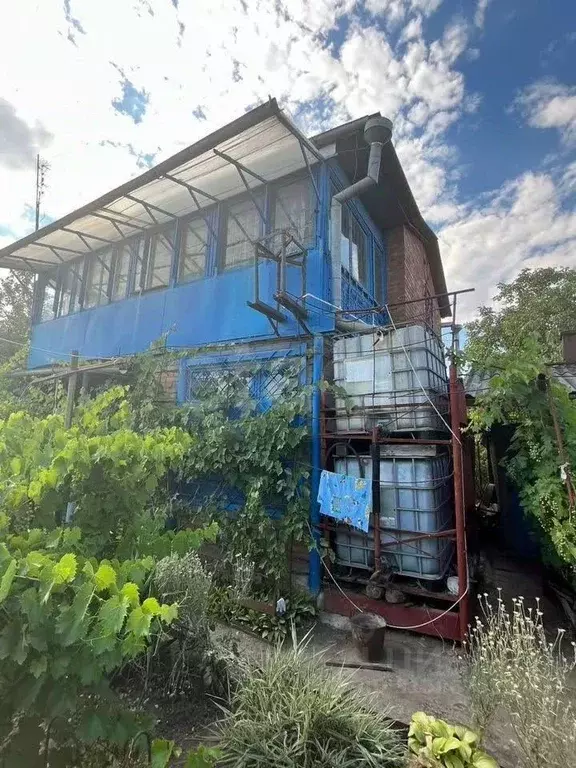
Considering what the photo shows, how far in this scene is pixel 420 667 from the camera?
387cm

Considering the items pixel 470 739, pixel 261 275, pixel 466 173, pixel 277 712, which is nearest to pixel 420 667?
pixel 470 739

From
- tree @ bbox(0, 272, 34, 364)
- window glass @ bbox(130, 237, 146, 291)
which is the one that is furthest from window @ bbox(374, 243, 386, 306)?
tree @ bbox(0, 272, 34, 364)

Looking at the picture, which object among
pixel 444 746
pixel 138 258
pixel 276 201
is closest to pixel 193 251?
pixel 138 258

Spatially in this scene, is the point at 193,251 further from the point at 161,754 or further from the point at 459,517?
the point at 161,754

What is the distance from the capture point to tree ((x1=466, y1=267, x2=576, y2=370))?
12.3 m

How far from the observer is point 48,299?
36.8 feet

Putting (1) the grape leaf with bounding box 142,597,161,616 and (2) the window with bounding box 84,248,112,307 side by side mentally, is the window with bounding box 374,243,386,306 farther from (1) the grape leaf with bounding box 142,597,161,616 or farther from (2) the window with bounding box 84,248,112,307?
(1) the grape leaf with bounding box 142,597,161,616

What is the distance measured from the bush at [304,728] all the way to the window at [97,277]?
9.20 metres

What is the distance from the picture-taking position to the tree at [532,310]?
1228 centimetres

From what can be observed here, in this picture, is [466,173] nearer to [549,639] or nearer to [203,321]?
[203,321]

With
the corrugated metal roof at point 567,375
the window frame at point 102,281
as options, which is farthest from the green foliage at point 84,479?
the window frame at point 102,281

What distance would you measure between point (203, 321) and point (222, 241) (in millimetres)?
1698

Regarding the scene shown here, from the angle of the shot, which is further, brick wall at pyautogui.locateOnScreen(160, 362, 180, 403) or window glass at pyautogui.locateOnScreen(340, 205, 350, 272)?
brick wall at pyautogui.locateOnScreen(160, 362, 180, 403)

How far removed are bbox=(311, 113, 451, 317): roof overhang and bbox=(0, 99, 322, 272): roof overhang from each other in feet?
2.27
